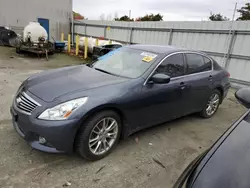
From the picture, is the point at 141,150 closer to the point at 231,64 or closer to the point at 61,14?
the point at 231,64

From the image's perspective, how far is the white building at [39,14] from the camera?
15.6 meters

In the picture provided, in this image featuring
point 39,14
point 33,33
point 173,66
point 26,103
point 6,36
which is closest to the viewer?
point 26,103

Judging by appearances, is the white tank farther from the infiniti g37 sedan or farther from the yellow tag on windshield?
the yellow tag on windshield

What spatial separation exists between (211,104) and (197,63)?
111 centimetres

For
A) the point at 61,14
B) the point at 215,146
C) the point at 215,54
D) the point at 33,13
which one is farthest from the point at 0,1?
the point at 215,146

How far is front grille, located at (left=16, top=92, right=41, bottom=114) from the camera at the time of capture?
98.2 inches

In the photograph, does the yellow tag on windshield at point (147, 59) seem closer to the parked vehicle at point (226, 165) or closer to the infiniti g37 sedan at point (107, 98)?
the infiniti g37 sedan at point (107, 98)

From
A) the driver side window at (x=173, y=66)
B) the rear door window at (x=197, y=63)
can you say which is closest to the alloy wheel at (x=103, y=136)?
the driver side window at (x=173, y=66)

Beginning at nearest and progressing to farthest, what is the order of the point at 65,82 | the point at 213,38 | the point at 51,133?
the point at 51,133, the point at 65,82, the point at 213,38

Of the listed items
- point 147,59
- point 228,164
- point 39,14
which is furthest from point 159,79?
point 39,14

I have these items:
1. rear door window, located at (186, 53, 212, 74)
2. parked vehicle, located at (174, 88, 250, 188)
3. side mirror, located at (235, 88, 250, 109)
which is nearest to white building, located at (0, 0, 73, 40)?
rear door window, located at (186, 53, 212, 74)

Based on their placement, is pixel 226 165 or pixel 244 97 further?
pixel 244 97

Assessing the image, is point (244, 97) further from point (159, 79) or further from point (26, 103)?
point (26, 103)

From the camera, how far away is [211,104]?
456cm
